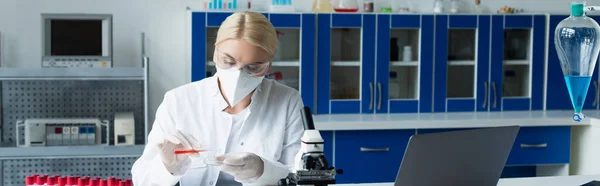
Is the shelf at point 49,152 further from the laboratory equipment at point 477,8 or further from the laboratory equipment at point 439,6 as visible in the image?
the laboratory equipment at point 477,8

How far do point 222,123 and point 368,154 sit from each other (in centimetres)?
199

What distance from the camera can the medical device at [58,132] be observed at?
4055 millimetres

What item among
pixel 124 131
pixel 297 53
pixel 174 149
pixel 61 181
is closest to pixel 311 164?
pixel 174 149

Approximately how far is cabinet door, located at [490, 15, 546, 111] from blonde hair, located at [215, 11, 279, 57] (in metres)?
2.58

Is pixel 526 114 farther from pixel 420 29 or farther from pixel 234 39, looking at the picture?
pixel 234 39

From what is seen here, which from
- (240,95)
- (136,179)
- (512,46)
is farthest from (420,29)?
(136,179)

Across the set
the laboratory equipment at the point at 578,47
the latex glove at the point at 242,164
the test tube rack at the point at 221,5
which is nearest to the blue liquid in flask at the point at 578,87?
the laboratory equipment at the point at 578,47

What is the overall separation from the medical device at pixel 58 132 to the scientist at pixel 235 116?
5.72 feet

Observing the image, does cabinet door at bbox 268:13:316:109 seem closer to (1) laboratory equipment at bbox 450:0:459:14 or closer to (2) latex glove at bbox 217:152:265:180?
(1) laboratory equipment at bbox 450:0:459:14

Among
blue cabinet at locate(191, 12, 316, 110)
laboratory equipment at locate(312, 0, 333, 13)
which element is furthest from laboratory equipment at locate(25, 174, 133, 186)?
laboratory equipment at locate(312, 0, 333, 13)

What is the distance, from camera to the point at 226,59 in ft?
7.95

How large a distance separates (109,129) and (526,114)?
2476mm

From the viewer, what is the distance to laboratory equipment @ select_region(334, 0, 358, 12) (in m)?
4.54

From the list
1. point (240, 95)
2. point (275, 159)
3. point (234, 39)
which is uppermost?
point (234, 39)
